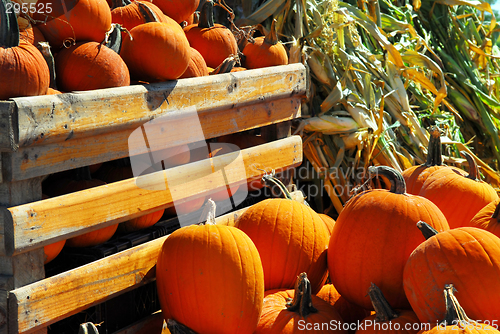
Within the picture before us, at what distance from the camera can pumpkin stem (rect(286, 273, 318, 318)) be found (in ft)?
5.26

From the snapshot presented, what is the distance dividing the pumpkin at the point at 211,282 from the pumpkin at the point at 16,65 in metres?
0.65

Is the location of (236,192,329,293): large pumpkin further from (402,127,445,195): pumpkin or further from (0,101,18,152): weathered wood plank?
(0,101,18,152): weathered wood plank

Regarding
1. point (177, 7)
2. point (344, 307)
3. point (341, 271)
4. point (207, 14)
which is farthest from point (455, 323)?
point (177, 7)

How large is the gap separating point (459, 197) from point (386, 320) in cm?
84

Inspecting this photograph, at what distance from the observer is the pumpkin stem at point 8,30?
1.37 meters

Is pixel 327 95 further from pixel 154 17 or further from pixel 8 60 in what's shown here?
pixel 8 60

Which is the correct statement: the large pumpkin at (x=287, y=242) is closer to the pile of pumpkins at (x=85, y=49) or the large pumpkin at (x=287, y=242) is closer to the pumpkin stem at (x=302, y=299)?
the pumpkin stem at (x=302, y=299)

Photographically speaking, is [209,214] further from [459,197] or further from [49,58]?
[459,197]

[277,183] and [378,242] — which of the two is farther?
[277,183]

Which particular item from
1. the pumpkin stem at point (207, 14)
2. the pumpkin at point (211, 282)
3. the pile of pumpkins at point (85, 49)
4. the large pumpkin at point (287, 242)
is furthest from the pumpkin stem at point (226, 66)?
the pumpkin at point (211, 282)

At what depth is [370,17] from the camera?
10.1ft

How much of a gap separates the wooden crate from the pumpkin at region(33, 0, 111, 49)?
0.28m

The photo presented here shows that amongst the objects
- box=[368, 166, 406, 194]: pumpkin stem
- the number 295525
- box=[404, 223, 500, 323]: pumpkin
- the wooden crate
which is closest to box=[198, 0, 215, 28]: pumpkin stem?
the wooden crate

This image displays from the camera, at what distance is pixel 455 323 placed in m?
1.30
